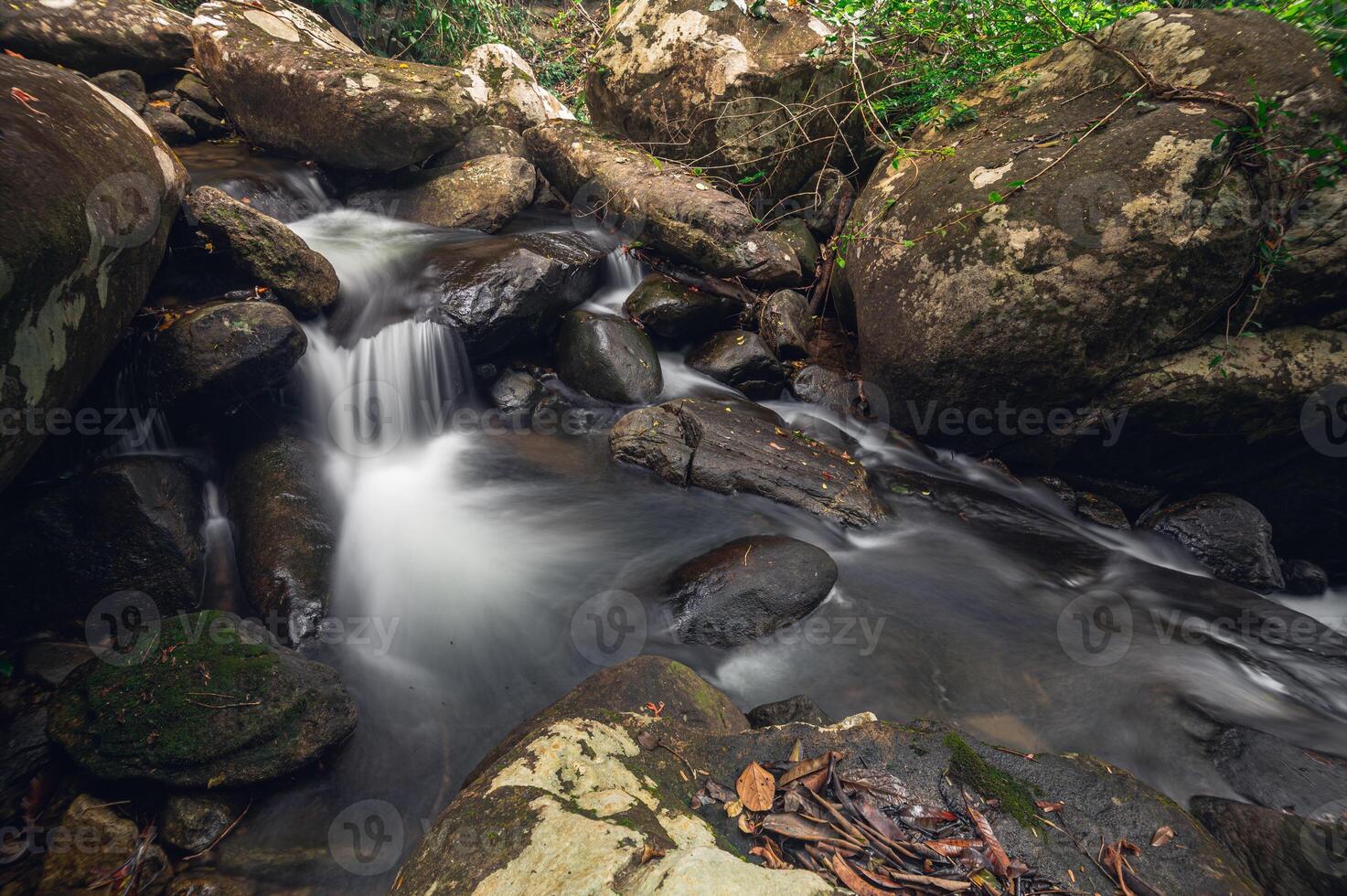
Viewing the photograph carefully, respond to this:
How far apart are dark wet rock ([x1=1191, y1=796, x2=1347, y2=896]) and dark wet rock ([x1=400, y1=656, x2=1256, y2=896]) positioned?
0.96ft

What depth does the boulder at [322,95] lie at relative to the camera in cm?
661

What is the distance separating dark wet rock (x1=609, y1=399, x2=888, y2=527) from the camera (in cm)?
511

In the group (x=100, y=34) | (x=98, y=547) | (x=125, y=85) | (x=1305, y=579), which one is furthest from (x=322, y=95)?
(x=1305, y=579)

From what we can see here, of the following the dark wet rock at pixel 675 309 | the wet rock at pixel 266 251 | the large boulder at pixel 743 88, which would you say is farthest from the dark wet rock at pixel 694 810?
the large boulder at pixel 743 88

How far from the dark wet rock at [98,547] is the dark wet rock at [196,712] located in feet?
2.35

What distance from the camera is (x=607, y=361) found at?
6.14 meters

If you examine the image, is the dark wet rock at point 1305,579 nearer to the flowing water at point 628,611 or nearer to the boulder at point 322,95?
the flowing water at point 628,611

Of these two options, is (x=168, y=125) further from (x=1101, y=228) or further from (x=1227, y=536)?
(x=1227, y=536)

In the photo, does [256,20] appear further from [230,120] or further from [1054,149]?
[1054,149]

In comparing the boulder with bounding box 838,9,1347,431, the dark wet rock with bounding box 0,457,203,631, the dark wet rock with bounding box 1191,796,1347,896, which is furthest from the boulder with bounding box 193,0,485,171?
the dark wet rock with bounding box 1191,796,1347,896

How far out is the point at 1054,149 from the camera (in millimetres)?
5059

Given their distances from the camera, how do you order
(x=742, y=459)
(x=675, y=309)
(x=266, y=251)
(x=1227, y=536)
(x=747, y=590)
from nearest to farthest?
(x=747, y=590)
(x=266, y=251)
(x=1227, y=536)
(x=742, y=459)
(x=675, y=309)

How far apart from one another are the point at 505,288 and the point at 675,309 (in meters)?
1.79

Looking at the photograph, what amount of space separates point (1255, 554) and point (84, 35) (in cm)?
1240
